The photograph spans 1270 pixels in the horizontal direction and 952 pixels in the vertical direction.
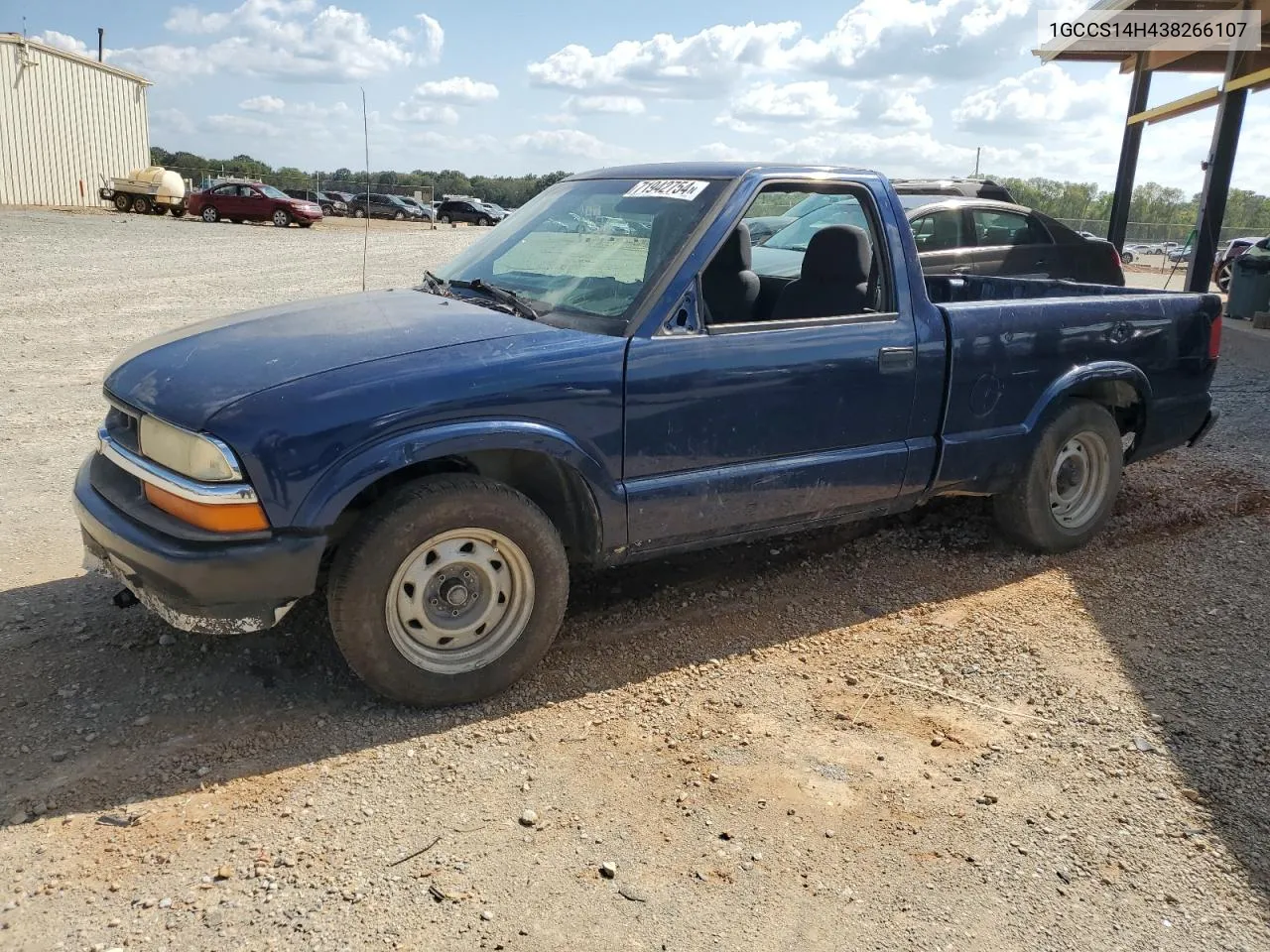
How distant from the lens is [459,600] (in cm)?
335

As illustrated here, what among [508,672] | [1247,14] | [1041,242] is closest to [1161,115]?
[1247,14]

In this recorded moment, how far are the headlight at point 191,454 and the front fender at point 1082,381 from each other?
3.52m

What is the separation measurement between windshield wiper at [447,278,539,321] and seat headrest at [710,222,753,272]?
0.86 m

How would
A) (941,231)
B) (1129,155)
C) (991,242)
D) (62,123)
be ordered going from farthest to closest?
(62,123), (1129,155), (991,242), (941,231)

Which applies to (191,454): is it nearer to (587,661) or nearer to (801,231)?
(587,661)

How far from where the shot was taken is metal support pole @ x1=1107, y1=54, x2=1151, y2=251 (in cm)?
1670

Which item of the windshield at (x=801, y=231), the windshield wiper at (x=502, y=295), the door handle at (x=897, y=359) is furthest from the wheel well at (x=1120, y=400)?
the windshield at (x=801, y=231)

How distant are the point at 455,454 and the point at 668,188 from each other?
1570 millimetres

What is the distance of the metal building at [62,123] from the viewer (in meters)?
34.6

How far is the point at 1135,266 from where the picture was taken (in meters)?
30.9

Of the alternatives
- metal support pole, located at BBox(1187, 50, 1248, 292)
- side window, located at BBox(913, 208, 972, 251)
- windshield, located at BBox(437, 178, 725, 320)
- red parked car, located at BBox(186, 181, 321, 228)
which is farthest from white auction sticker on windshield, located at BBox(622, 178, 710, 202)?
red parked car, located at BBox(186, 181, 321, 228)

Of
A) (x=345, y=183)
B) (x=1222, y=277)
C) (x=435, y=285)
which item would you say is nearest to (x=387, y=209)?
(x=345, y=183)

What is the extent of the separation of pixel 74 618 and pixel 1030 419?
4263 millimetres

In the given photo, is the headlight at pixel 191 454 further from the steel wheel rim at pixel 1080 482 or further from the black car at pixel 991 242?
the black car at pixel 991 242
